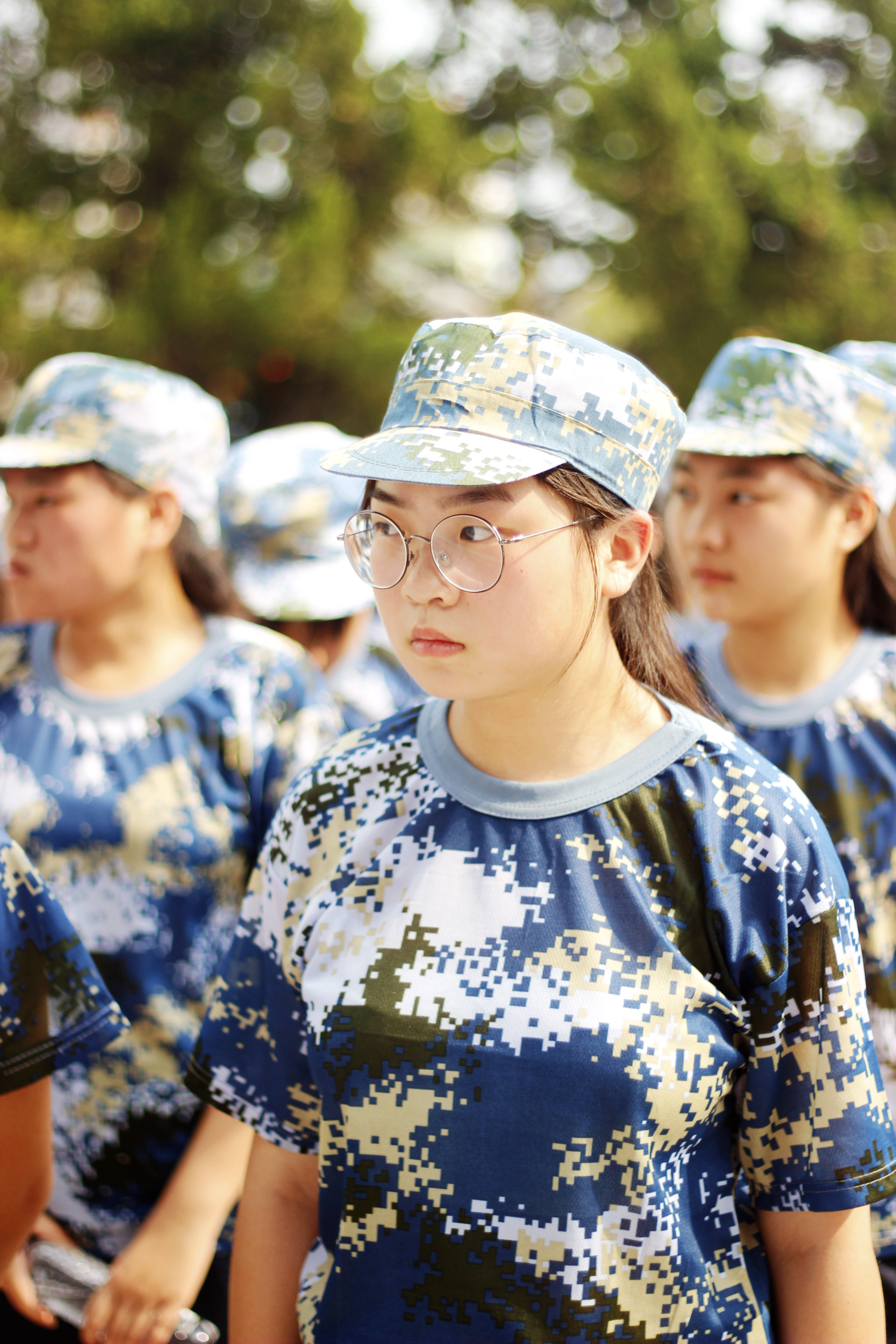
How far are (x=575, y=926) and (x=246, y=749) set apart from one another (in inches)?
50.4

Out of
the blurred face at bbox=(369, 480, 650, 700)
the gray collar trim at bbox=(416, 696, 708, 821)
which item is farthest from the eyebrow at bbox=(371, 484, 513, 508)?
the gray collar trim at bbox=(416, 696, 708, 821)

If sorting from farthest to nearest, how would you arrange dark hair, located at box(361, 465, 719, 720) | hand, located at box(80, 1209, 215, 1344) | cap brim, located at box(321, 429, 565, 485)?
hand, located at box(80, 1209, 215, 1344), dark hair, located at box(361, 465, 719, 720), cap brim, located at box(321, 429, 565, 485)

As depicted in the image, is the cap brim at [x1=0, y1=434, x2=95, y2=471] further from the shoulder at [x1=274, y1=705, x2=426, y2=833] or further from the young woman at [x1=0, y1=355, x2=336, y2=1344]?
the shoulder at [x1=274, y1=705, x2=426, y2=833]

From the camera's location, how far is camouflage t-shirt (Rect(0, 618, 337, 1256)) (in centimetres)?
244

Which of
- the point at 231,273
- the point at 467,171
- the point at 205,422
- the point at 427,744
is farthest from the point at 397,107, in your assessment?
the point at 427,744

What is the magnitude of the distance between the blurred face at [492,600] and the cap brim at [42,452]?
142 centimetres

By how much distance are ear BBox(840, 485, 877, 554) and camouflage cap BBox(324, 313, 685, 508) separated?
1172 millimetres

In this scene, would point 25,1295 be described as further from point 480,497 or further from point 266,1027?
point 480,497

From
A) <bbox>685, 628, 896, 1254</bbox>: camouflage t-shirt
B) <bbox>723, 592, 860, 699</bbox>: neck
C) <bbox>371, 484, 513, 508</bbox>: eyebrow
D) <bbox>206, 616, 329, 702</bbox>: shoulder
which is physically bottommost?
<bbox>685, 628, 896, 1254</bbox>: camouflage t-shirt

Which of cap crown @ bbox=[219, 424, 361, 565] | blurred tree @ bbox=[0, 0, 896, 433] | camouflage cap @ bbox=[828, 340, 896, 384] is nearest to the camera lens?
camouflage cap @ bbox=[828, 340, 896, 384]

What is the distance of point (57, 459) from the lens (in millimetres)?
2633

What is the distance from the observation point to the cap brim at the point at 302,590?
3854 millimetres

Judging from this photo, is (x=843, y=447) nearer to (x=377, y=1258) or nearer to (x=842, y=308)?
(x=377, y=1258)

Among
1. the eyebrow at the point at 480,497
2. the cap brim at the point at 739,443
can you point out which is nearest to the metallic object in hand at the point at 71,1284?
the eyebrow at the point at 480,497
